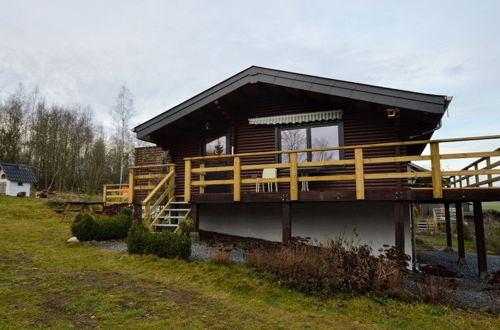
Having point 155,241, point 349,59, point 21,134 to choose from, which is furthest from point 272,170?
point 21,134

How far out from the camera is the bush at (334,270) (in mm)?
5434

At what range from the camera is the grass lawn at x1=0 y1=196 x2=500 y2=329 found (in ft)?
13.3

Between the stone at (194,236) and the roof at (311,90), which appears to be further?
the stone at (194,236)

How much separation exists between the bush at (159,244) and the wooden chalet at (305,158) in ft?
4.66

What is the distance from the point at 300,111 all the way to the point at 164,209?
507 cm

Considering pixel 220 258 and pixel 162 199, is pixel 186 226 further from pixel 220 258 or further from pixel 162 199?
pixel 220 258

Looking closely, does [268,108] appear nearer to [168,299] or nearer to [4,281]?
[168,299]

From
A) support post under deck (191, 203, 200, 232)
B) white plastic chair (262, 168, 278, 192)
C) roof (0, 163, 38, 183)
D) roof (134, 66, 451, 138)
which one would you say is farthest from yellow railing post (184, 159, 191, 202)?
roof (0, 163, 38, 183)

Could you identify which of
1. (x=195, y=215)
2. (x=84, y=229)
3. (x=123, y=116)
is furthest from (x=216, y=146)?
(x=123, y=116)

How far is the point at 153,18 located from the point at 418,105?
41.4 ft

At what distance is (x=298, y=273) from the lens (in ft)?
18.4

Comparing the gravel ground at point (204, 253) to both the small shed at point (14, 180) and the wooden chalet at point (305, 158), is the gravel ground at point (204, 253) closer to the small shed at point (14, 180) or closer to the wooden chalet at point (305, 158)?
the wooden chalet at point (305, 158)

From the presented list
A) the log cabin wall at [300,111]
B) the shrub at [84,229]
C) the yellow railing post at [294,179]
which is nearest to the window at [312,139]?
the log cabin wall at [300,111]

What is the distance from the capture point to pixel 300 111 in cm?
968
